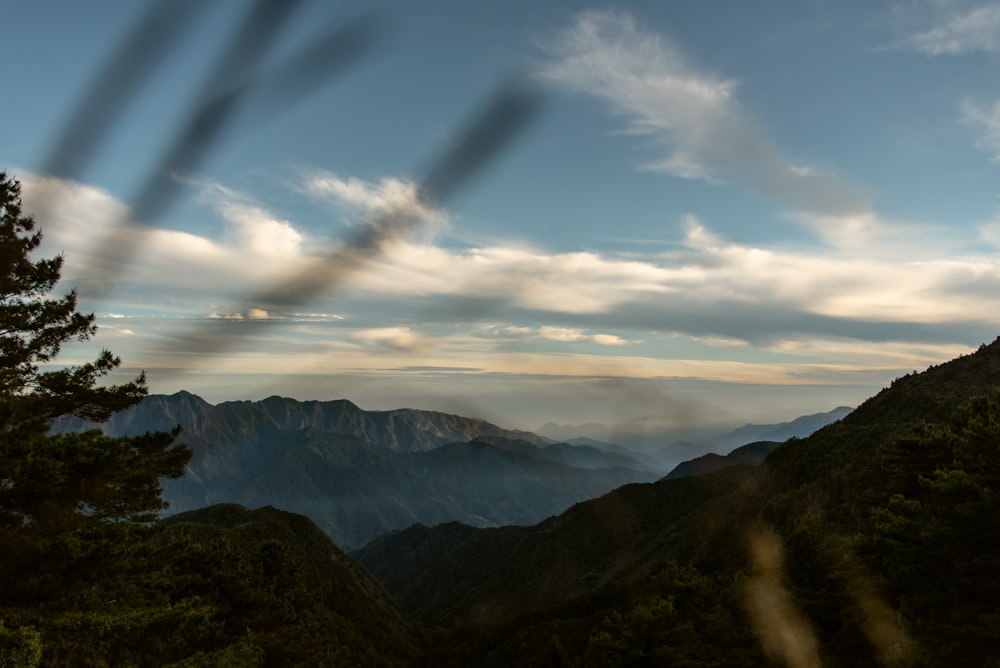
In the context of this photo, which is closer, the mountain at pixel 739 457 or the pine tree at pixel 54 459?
the pine tree at pixel 54 459

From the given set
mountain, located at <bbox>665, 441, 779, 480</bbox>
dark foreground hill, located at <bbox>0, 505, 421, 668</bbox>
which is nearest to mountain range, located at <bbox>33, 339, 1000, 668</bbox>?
dark foreground hill, located at <bbox>0, 505, 421, 668</bbox>

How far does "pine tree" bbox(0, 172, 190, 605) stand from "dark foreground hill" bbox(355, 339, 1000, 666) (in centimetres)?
2244

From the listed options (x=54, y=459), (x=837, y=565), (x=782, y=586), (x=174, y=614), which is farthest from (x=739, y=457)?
(x=54, y=459)

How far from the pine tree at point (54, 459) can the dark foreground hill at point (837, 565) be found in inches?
884

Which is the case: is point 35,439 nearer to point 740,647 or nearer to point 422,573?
point 740,647

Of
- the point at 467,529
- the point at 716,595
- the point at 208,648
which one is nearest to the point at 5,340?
the point at 208,648

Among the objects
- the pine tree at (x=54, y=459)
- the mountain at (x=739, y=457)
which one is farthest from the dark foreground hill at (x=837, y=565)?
the mountain at (x=739, y=457)

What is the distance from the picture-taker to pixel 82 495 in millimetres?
15000

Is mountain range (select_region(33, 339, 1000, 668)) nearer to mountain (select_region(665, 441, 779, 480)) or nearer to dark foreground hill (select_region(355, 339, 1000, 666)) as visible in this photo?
dark foreground hill (select_region(355, 339, 1000, 666))

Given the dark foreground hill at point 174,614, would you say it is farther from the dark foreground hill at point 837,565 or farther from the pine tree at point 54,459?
the dark foreground hill at point 837,565

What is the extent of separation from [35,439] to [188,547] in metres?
11.3

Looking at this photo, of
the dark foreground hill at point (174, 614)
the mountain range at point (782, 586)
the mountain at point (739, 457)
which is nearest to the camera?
the dark foreground hill at point (174, 614)

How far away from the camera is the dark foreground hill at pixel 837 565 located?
48.1ft

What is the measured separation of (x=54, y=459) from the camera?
1416cm
